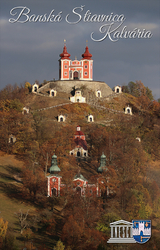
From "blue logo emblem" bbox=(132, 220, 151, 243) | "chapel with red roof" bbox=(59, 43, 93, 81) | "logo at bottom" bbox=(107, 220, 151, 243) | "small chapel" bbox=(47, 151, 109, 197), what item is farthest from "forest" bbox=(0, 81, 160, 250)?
"chapel with red roof" bbox=(59, 43, 93, 81)

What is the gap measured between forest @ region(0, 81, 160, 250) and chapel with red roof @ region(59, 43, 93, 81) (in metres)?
9.09

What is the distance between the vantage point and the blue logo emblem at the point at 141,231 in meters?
43.2

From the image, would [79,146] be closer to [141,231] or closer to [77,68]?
[77,68]

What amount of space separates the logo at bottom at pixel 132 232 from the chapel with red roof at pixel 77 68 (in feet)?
237

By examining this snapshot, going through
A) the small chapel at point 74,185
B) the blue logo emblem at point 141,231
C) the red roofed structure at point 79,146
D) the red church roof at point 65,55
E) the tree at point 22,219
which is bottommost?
the blue logo emblem at point 141,231

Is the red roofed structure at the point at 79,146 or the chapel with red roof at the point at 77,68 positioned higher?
the chapel with red roof at the point at 77,68

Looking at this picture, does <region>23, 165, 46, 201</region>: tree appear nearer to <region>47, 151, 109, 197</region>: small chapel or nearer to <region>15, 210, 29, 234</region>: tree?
<region>47, 151, 109, 197</region>: small chapel

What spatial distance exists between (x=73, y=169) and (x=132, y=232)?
2980 cm

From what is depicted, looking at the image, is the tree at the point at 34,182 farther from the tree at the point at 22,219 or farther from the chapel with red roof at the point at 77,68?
the chapel with red roof at the point at 77,68

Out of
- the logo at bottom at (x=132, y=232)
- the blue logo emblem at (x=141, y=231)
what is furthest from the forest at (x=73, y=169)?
the blue logo emblem at (x=141, y=231)

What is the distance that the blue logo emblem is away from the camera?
43219 millimetres

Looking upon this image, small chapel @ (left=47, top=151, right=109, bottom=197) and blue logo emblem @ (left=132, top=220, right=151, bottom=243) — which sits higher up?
small chapel @ (left=47, top=151, right=109, bottom=197)

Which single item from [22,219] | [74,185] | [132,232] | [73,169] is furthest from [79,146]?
[132,232]

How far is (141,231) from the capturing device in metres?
43.3
